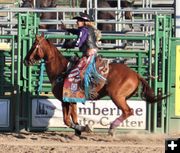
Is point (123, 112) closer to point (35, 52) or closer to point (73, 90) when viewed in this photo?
point (73, 90)

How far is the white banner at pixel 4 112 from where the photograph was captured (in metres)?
12.6

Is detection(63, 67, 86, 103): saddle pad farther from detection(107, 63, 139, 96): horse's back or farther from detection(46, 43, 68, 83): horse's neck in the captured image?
detection(107, 63, 139, 96): horse's back

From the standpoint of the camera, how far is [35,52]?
1160 centimetres

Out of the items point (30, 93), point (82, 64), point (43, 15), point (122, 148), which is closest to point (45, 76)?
point (30, 93)

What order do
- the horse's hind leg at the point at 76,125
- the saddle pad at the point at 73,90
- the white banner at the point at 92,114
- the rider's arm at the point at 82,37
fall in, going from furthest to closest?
the white banner at the point at 92,114 < the horse's hind leg at the point at 76,125 < the saddle pad at the point at 73,90 < the rider's arm at the point at 82,37

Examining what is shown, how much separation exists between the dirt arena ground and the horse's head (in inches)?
51.7

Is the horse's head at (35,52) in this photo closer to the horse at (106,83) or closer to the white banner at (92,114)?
the horse at (106,83)

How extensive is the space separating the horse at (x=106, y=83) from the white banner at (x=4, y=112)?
123cm

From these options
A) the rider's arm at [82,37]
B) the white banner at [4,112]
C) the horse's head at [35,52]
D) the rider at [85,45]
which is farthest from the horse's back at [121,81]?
the white banner at [4,112]

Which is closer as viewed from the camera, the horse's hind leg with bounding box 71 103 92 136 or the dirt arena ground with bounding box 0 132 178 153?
the dirt arena ground with bounding box 0 132 178 153

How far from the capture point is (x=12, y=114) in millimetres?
12602

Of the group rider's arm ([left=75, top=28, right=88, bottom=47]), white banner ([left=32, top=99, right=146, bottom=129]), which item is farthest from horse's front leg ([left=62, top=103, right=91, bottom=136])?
rider's arm ([left=75, top=28, right=88, bottom=47])

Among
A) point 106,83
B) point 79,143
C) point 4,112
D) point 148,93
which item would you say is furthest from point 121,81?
point 4,112

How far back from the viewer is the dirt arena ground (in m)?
10.4
